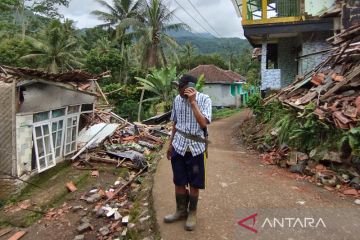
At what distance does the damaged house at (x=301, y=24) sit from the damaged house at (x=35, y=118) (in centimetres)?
632

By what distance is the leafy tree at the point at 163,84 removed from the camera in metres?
18.5

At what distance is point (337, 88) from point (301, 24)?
5211 millimetres

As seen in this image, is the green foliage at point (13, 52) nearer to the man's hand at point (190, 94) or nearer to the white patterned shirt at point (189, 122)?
the white patterned shirt at point (189, 122)

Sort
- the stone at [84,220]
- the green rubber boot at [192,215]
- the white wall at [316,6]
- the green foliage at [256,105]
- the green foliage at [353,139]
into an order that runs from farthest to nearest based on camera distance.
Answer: the white wall at [316,6] → the green foliage at [256,105] → the stone at [84,220] → the green foliage at [353,139] → the green rubber boot at [192,215]

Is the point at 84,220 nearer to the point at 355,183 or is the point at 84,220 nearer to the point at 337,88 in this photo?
the point at 355,183

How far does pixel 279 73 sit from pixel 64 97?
7638 mm

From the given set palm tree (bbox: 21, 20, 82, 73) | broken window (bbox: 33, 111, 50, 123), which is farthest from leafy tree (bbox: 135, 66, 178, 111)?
palm tree (bbox: 21, 20, 82, 73)

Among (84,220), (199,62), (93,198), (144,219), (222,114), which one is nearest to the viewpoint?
(144,219)

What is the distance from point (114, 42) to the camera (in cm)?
3369

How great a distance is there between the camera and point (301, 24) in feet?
38.9

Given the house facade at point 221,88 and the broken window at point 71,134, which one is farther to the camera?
the house facade at point 221,88

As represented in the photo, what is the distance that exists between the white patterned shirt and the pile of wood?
3.24 meters

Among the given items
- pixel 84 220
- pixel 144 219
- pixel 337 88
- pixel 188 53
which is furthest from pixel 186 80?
pixel 188 53

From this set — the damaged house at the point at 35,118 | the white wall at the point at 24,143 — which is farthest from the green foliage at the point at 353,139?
the white wall at the point at 24,143
